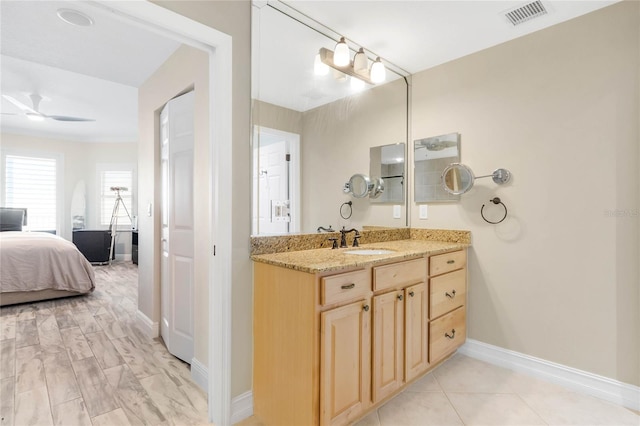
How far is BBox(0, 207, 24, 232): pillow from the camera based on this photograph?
549 centimetres

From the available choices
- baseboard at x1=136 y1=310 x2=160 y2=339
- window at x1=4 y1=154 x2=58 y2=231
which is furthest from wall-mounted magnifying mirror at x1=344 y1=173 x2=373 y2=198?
window at x1=4 y1=154 x2=58 y2=231

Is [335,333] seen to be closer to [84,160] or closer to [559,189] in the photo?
[559,189]

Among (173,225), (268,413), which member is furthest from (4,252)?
(268,413)

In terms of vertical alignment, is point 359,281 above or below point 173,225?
below

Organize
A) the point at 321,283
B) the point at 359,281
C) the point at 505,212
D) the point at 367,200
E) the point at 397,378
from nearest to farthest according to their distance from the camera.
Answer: the point at 321,283 → the point at 359,281 → the point at 397,378 → the point at 505,212 → the point at 367,200

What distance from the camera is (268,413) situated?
1.72 metres

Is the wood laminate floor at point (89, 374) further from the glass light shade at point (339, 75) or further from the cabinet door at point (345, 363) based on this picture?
the glass light shade at point (339, 75)

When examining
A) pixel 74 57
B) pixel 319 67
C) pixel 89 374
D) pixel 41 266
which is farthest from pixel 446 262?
pixel 41 266

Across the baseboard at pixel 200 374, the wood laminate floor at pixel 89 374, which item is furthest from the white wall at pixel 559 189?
the wood laminate floor at pixel 89 374

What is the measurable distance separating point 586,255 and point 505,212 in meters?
0.54

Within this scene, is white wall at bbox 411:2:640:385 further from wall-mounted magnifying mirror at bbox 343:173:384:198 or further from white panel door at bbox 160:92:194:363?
white panel door at bbox 160:92:194:363

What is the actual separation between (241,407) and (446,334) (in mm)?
1446

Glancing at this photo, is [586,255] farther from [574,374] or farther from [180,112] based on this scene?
[180,112]

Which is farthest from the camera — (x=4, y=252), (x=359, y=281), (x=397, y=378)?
(x=4, y=252)
